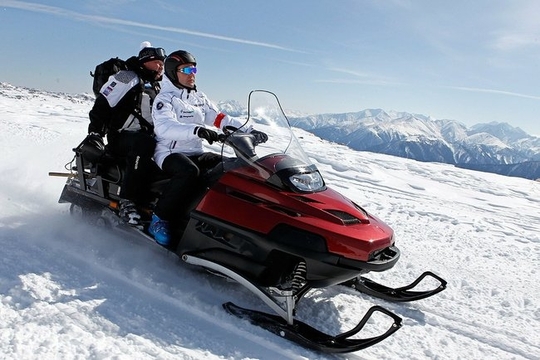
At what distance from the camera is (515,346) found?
10.2 feet

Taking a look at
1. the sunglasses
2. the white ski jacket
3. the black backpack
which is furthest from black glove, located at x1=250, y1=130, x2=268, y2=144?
the black backpack

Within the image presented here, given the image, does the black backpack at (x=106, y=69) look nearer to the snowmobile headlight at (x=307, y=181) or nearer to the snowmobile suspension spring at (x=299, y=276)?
the snowmobile headlight at (x=307, y=181)

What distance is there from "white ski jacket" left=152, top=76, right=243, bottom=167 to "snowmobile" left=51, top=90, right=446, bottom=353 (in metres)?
0.45

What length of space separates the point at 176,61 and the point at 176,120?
1.77ft

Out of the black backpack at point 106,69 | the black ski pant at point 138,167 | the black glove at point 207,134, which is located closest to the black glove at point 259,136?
the black glove at point 207,134

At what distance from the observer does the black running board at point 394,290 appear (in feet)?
11.9

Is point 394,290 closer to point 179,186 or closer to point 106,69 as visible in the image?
point 179,186

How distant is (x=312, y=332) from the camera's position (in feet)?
9.57

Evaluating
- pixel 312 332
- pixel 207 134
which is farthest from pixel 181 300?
pixel 207 134

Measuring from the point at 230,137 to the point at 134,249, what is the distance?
1606 mm

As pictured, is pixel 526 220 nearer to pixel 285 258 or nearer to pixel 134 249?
pixel 285 258

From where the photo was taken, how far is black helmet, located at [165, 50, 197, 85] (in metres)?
3.80

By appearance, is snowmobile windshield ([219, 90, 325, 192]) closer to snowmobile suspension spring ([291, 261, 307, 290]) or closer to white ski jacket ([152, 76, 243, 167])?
white ski jacket ([152, 76, 243, 167])

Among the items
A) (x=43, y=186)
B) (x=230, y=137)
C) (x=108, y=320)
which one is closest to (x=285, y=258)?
(x=230, y=137)
